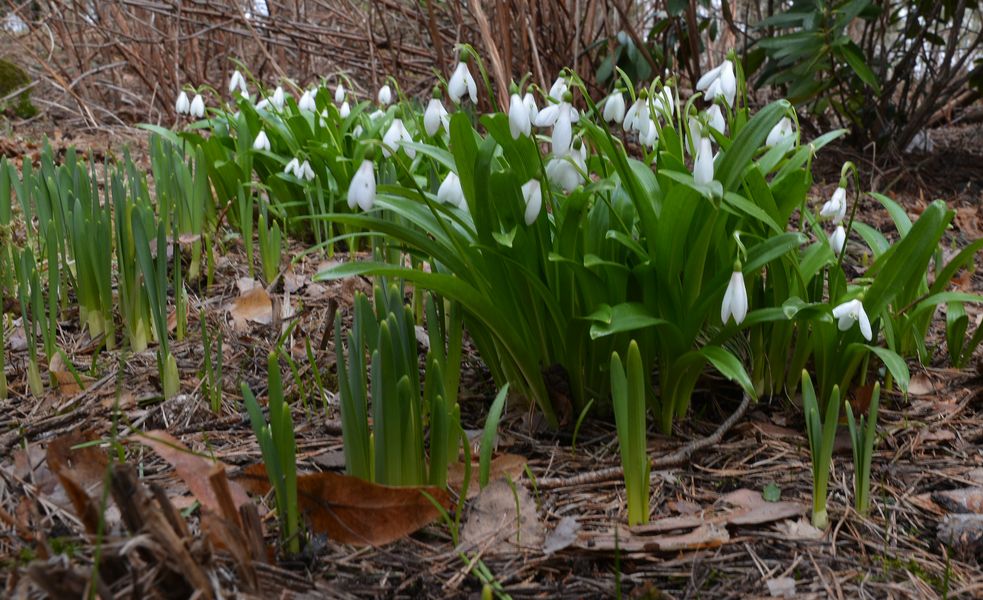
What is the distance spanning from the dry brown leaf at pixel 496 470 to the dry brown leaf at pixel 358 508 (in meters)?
0.19

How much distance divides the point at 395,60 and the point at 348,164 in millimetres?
2313

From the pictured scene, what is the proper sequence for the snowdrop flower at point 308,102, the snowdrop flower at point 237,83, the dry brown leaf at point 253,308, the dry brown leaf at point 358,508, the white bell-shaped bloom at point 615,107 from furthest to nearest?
1. the snowdrop flower at point 237,83
2. the snowdrop flower at point 308,102
3. the dry brown leaf at point 253,308
4. the white bell-shaped bloom at point 615,107
5. the dry brown leaf at point 358,508

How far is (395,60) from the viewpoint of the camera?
214 inches

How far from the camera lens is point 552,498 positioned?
1.63 meters

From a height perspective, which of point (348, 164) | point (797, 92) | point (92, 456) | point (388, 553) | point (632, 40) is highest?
point (632, 40)

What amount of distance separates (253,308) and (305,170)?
76cm

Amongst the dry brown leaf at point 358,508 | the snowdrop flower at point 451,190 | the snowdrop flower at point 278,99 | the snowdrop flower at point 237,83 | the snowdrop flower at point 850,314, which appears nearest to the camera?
the dry brown leaf at point 358,508

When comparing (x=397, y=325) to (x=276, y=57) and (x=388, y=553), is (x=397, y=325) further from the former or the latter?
(x=276, y=57)

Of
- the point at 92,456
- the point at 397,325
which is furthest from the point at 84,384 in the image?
the point at 397,325

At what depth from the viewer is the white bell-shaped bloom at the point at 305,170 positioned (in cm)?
310

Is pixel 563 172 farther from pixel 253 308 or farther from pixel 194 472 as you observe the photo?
pixel 253 308

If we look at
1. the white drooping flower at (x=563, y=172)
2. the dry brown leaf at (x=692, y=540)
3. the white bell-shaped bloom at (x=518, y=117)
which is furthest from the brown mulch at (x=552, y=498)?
the white bell-shaped bloom at (x=518, y=117)

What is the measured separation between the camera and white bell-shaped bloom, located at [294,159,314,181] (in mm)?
3098

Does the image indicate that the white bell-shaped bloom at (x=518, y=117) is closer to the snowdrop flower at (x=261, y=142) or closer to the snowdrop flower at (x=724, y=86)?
the snowdrop flower at (x=724, y=86)
